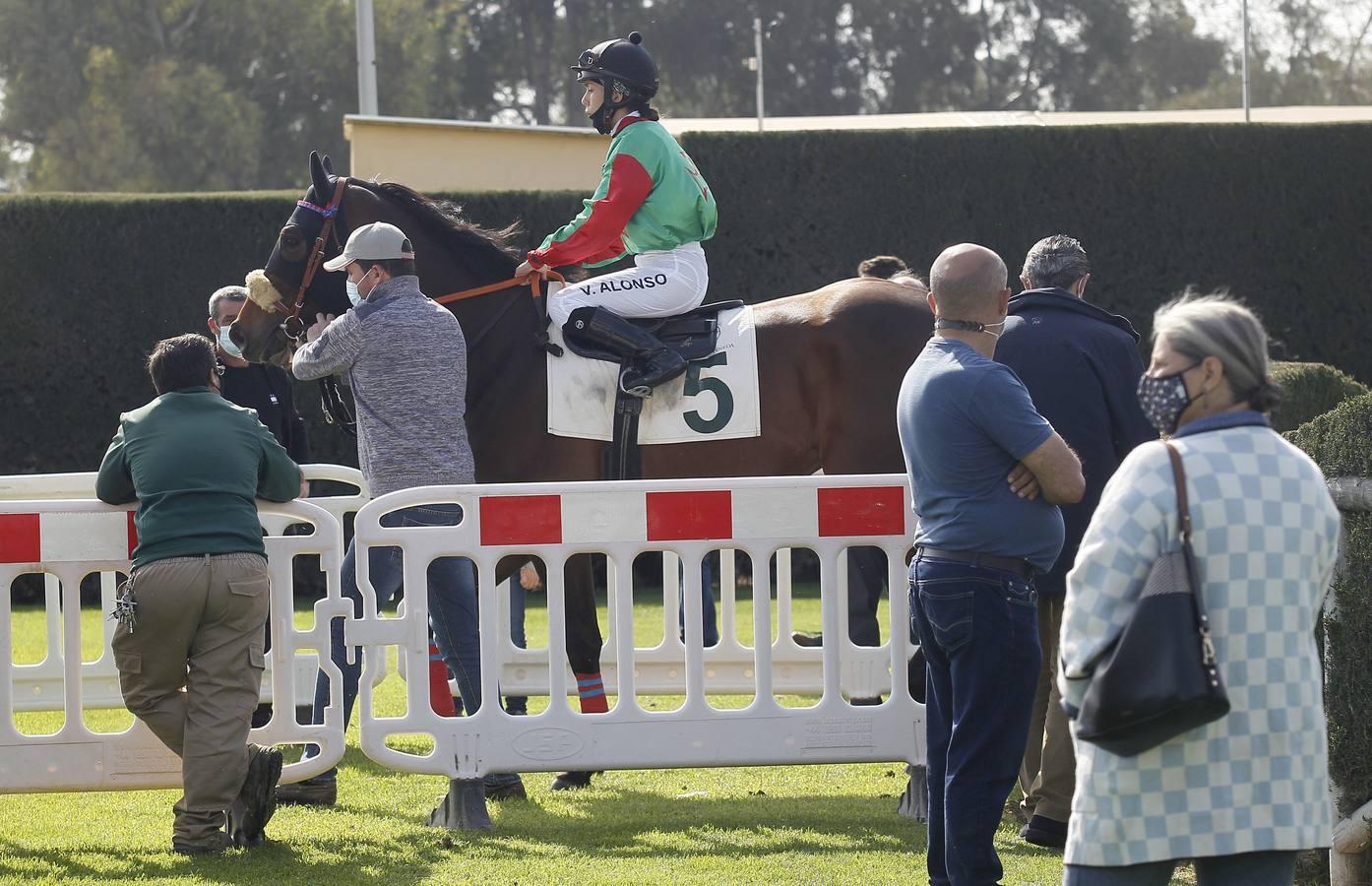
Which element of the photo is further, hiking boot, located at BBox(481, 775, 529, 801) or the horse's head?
the horse's head

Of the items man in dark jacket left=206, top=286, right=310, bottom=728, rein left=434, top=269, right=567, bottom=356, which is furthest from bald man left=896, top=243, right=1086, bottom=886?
man in dark jacket left=206, top=286, right=310, bottom=728

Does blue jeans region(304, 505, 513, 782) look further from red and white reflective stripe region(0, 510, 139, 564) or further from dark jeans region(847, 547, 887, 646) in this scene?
dark jeans region(847, 547, 887, 646)

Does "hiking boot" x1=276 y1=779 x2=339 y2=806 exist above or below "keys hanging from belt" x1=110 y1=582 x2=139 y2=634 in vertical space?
below

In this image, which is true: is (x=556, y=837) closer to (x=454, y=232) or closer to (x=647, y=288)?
(x=647, y=288)

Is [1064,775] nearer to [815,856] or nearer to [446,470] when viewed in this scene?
[815,856]

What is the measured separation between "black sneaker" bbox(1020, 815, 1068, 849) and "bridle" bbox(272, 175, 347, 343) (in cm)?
331

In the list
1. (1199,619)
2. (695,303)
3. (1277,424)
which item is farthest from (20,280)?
(1199,619)

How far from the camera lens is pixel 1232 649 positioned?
2.84m

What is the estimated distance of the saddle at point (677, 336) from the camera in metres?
6.12

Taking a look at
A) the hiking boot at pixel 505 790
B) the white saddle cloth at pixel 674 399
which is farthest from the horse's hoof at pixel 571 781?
the white saddle cloth at pixel 674 399

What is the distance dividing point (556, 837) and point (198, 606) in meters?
1.31

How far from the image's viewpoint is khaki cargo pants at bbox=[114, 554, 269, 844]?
193 inches

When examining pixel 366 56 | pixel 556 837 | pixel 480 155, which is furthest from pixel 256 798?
pixel 366 56

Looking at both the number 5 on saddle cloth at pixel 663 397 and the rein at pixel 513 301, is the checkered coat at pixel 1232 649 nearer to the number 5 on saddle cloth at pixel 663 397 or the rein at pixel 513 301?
the number 5 on saddle cloth at pixel 663 397
